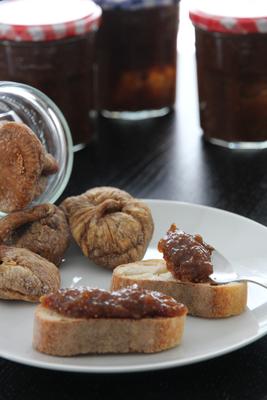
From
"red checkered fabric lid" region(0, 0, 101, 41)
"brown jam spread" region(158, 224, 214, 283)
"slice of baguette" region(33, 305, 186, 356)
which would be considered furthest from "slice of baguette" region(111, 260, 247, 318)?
"red checkered fabric lid" region(0, 0, 101, 41)

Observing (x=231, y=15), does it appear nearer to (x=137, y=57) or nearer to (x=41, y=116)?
(x=137, y=57)

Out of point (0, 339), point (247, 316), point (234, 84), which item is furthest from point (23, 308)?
point (234, 84)

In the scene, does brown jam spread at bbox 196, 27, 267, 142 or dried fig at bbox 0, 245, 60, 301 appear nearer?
dried fig at bbox 0, 245, 60, 301

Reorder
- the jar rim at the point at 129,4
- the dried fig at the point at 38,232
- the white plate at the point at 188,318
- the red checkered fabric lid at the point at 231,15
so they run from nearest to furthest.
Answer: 1. the white plate at the point at 188,318
2. the dried fig at the point at 38,232
3. the red checkered fabric lid at the point at 231,15
4. the jar rim at the point at 129,4

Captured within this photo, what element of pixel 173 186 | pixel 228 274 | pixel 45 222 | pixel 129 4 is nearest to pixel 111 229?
pixel 45 222

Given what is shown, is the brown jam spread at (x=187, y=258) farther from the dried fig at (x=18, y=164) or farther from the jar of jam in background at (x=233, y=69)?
the jar of jam in background at (x=233, y=69)

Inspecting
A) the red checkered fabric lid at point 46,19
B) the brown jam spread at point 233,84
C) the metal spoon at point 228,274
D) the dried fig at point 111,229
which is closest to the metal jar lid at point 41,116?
the dried fig at point 111,229

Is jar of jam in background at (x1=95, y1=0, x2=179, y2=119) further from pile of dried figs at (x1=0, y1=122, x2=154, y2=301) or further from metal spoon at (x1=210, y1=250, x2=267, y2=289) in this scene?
metal spoon at (x1=210, y1=250, x2=267, y2=289)
